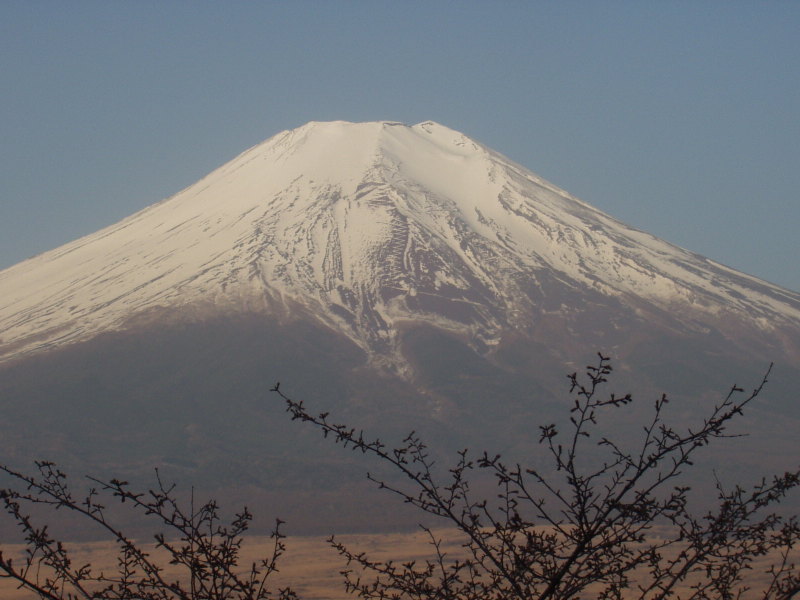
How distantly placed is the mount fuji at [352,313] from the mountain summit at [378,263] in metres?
0.27

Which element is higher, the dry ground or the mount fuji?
the mount fuji

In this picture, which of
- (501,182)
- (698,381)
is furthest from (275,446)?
(501,182)

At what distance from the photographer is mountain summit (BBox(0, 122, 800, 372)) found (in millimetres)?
100062

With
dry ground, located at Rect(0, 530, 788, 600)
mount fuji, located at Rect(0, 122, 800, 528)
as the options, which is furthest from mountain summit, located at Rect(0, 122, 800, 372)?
dry ground, located at Rect(0, 530, 788, 600)

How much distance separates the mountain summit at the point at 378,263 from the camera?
100062mm

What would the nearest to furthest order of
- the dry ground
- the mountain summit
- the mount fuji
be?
the dry ground < the mount fuji < the mountain summit

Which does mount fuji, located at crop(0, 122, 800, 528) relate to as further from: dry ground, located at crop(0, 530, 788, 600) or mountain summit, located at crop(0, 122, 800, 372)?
dry ground, located at crop(0, 530, 788, 600)

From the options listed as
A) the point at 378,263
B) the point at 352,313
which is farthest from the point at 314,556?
the point at 378,263

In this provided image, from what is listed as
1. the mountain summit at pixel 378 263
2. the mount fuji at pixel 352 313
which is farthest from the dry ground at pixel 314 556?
the mountain summit at pixel 378 263

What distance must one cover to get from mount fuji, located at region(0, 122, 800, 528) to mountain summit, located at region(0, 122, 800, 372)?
27 cm

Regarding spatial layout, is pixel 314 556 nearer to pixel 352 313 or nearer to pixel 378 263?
pixel 352 313

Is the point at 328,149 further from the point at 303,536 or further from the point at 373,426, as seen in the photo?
the point at 303,536

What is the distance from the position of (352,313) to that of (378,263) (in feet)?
29.3

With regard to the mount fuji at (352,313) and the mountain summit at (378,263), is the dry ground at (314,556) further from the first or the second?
the mountain summit at (378,263)
